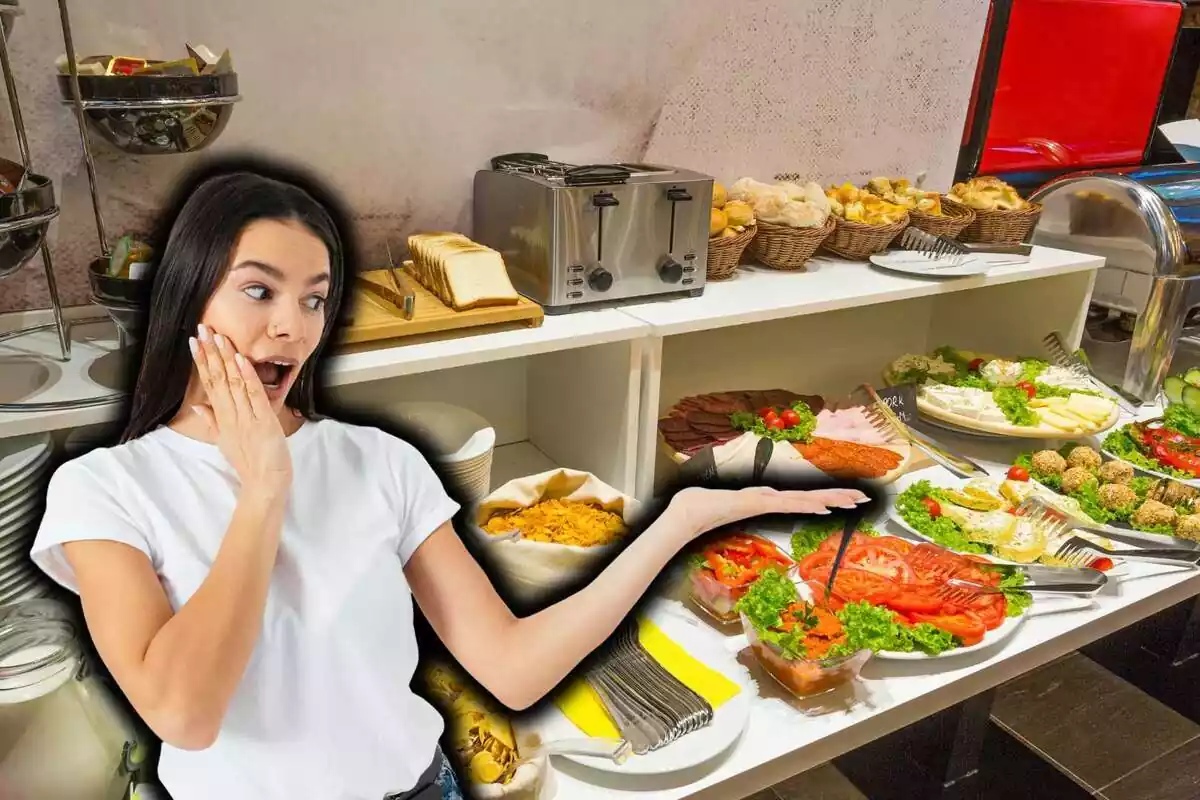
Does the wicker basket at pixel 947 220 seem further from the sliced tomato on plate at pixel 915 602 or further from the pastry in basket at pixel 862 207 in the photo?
the sliced tomato on plate at pixel 915 602

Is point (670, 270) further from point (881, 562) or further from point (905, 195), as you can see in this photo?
point (905, 195)

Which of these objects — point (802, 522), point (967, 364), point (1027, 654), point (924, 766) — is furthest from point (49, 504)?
point (967, 364)

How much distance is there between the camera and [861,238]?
5.71ft

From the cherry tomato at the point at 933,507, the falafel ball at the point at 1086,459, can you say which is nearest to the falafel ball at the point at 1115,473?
the falafel ball at the point at 1086,459

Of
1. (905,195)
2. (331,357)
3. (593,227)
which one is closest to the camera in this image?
(331,357)

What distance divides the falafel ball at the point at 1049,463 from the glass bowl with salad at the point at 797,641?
0.72 meters

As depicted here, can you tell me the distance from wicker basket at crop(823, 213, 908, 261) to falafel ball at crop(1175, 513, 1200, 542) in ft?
2.27

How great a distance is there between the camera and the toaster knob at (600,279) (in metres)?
1.33

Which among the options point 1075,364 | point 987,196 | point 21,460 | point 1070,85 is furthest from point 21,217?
point 1070,85

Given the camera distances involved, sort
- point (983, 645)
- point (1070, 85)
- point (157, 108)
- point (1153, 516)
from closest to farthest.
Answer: point (157, 108), point (983, 645), point (1153, 516), point (1070, 85)

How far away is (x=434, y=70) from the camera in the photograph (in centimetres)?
140

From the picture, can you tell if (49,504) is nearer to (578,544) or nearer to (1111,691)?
(578,544)

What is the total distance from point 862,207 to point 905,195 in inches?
6.1

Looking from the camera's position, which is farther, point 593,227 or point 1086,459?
point 1086,459
